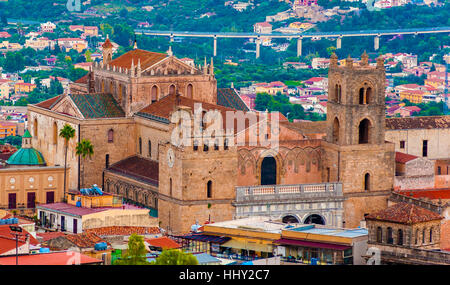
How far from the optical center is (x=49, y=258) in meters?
59.9

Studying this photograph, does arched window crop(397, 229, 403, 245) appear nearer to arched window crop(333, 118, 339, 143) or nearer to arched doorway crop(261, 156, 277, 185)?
arched doorway crop(261, 156, 277, 185)

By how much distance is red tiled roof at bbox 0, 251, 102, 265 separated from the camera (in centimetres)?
5878

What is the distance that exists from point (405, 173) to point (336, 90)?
716cm

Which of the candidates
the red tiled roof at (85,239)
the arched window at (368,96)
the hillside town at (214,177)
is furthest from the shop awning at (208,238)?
the arched window at (368,96)

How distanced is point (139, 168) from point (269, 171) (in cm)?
1030

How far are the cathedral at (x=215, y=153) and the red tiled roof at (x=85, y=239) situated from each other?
36.5ft

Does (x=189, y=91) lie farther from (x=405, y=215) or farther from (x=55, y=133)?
(x=405, y=215)

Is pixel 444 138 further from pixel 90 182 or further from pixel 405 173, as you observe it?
pixel 90 182

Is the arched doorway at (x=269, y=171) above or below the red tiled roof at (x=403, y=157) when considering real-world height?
below

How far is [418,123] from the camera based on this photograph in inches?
3900

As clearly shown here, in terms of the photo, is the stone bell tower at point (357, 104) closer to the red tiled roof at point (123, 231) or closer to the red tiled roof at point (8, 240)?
the red tiled roof at point (123, 231)

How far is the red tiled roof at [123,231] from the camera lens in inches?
2987
